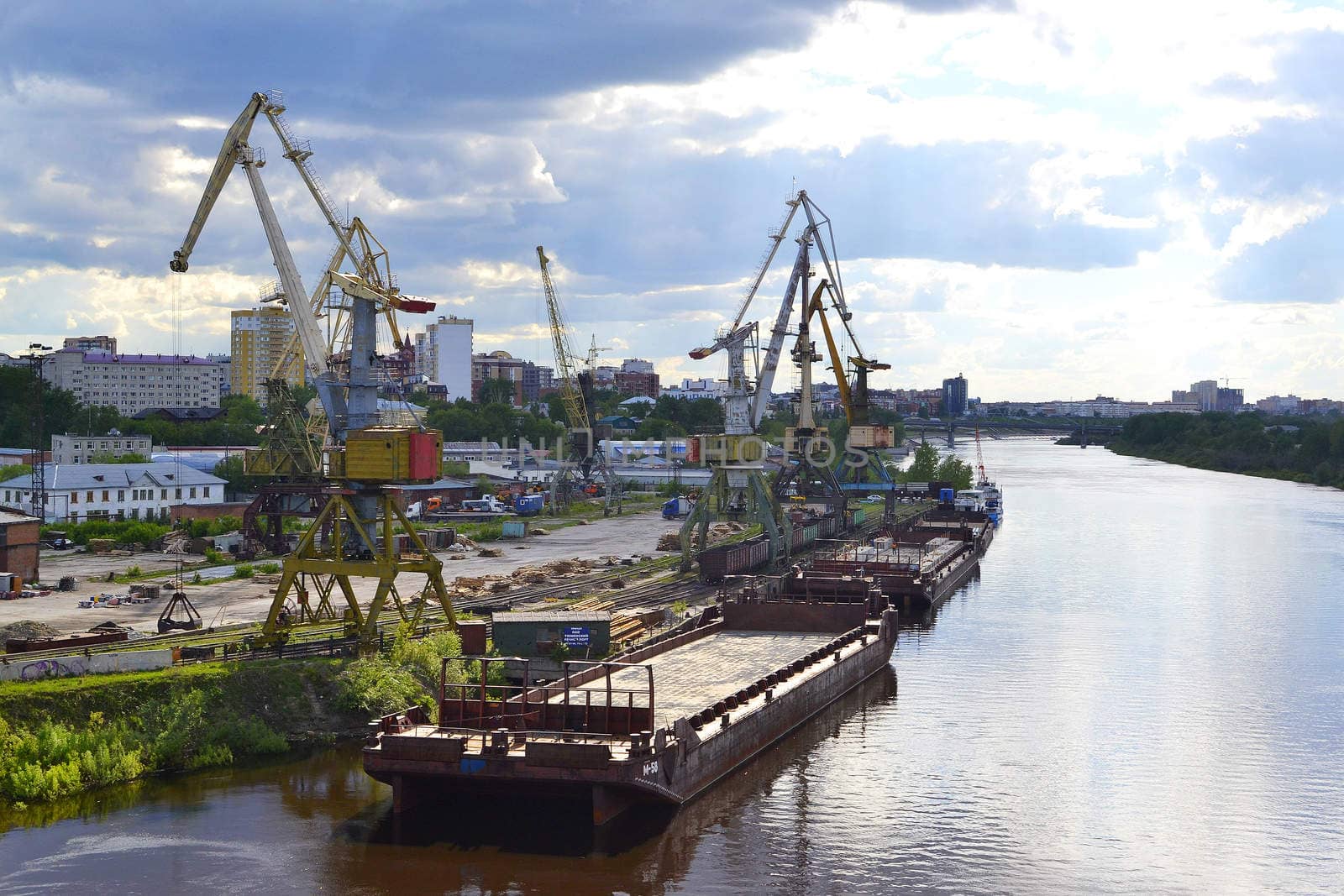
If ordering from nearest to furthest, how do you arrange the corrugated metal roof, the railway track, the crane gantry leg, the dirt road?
1. the railway track
2. the crane gantry leg
3. the corrugated metal roof
4. the dirt road

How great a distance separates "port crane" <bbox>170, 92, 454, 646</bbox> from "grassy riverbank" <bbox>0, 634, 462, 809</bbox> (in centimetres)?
251

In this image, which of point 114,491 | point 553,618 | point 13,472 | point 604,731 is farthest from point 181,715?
point 13,472

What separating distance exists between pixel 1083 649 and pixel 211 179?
39608mm

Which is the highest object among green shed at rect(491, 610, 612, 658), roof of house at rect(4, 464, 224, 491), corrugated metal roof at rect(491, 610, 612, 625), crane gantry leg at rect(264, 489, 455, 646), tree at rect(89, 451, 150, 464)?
tree at rect(89, 451, 150, 464)

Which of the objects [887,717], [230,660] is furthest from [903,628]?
[230,660]

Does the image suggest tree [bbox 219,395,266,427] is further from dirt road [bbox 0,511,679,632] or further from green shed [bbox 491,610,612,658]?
green shed [bbox 491,610,612,658]

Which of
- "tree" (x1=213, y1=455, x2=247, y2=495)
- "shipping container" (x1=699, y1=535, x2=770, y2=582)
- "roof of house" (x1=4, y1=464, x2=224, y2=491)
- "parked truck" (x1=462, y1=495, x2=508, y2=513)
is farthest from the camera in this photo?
"parked truck" (x1=462, y1=495, x2=508, y2=513)

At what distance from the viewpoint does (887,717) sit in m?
43.6

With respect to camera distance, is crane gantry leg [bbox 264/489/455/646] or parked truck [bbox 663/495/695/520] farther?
parked truck [bbox 663/495/695/520]

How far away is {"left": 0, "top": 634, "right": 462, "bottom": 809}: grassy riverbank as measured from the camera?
108 feet

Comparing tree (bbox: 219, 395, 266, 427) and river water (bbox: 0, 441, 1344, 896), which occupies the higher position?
tree (bbox: 219, 395, 266, 427)

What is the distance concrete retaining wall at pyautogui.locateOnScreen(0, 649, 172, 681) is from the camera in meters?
35.9

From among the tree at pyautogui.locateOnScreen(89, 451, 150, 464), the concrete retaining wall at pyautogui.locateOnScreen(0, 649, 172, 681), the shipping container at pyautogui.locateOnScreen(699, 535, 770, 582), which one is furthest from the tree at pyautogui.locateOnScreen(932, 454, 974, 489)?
the concrete retaining wall at pyautogui.locateOnScreen(0, 649, 172, 681)

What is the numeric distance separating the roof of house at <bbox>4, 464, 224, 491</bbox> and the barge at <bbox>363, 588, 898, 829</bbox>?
191 ft
